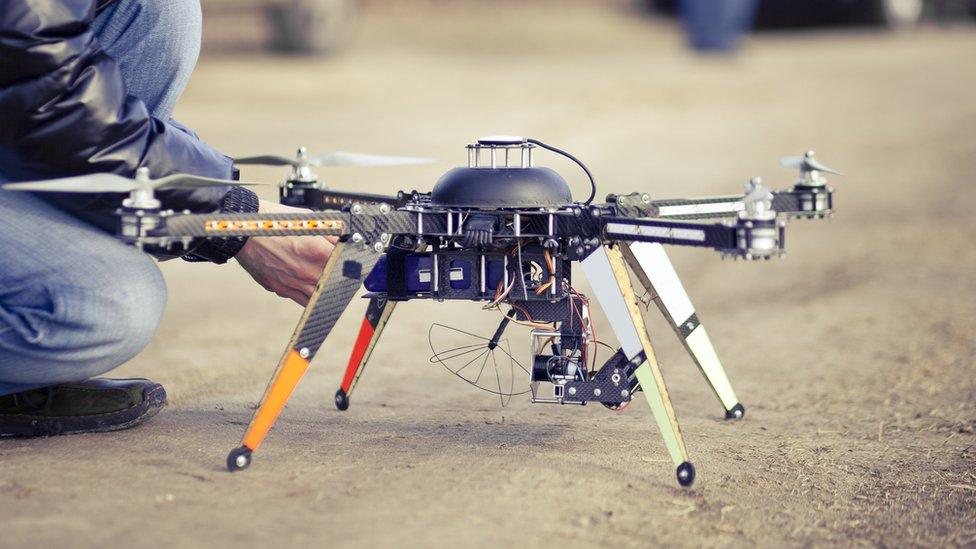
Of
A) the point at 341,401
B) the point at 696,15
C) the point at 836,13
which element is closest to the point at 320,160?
the point at 341,401

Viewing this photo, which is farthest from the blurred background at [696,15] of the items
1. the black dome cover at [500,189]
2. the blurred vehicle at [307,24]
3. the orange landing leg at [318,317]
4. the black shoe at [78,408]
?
the orange landing leg at [318,317]

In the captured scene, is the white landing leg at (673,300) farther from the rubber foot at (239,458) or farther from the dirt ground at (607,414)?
the rubber foot at (239,458)

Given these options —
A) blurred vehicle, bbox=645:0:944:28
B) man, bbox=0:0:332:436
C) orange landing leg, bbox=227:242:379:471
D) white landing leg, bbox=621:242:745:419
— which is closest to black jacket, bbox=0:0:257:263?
man, bbox=0:0:332:436

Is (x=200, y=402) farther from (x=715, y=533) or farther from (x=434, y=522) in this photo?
(x=715, y=533)

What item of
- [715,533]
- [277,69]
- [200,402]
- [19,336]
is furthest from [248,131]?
[715,533]

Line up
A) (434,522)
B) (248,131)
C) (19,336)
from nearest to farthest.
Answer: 1. (434,522)
2. (19,336)
3. (248,131)
